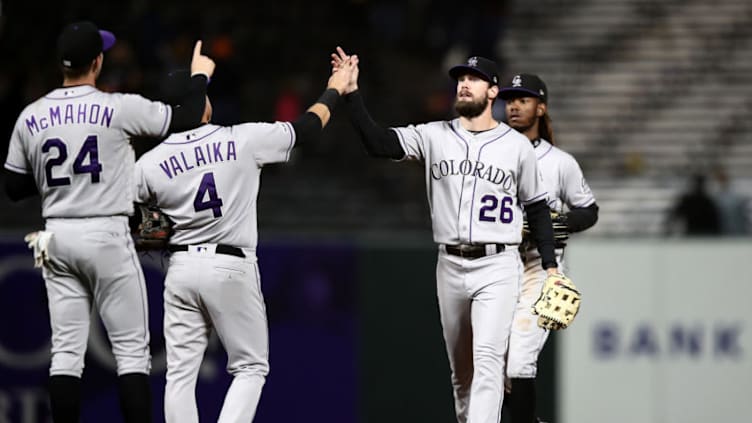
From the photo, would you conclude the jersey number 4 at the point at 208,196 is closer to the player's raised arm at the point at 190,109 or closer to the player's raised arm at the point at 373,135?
the player's raised arm at the point at 190,109

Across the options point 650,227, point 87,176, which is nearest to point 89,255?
point 87,176

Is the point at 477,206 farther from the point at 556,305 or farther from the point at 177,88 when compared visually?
the point at 177,88

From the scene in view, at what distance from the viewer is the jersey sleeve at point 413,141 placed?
6.93 metres

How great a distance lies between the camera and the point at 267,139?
21.7ft

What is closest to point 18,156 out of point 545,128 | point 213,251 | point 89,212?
point 89,212

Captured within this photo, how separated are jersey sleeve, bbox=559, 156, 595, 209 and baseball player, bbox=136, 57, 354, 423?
1759mm

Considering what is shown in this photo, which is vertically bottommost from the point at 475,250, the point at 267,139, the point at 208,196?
the point at 475,250

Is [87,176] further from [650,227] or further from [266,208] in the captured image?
[650,227]

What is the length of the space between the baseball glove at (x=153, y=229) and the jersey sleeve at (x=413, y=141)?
1.32 meters

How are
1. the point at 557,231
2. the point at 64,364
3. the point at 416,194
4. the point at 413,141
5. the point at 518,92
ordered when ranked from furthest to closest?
the point at 416,194, the point at 518,92, the point at 557,231, the point at 413,141, the point at 64,364

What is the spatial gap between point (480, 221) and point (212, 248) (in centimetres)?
141

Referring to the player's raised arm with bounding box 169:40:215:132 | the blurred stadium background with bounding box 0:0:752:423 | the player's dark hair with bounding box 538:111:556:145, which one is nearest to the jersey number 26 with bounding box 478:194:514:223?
the player's dark hair with bounding box 538:111:556:145

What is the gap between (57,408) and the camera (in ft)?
21.7

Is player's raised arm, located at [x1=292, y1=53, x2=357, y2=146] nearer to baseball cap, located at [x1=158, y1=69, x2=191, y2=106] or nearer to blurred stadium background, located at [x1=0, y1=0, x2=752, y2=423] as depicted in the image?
baseball cap, located at [x1=158, y1=69, x2=191, y2=106]
